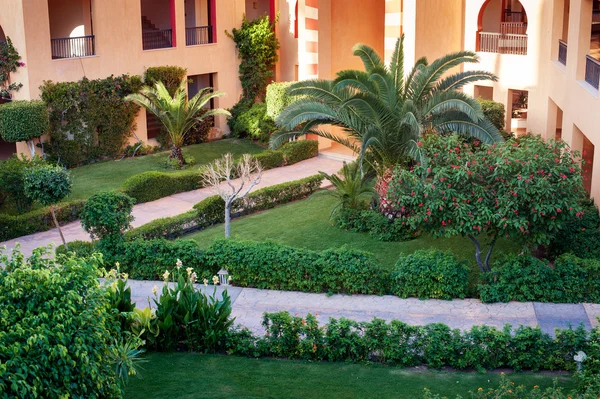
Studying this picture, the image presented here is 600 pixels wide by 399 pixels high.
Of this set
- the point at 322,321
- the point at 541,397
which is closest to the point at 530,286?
the point at 322,321

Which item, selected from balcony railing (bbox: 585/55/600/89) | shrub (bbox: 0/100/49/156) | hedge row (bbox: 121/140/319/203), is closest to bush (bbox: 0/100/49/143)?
shrub (bbox: 0/100/49/156)

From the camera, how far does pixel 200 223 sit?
20078 millimetres

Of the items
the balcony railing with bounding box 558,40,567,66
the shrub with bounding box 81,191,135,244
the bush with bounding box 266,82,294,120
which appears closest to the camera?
the shrub with bounding box 81,191,135,244

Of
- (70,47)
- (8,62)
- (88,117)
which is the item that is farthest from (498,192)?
(70,47)

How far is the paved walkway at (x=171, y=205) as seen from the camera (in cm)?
1962

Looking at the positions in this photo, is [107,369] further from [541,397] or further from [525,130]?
[525,130]

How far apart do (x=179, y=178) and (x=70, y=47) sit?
6.11 m

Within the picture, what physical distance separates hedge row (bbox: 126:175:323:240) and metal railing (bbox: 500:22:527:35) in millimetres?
8285

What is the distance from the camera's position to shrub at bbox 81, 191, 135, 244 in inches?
632

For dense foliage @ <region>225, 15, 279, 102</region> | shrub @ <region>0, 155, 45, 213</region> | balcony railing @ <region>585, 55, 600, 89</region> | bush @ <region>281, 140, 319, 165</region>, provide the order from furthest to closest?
dense foliage @ <region>225, 15, 279, 102</region>
bush @ <region>281, 140, 319, 165</region>
shrub @ <region>0, 155, 45, 213</region>
balcony railing @ <region>585, 55, 600, 89</region>

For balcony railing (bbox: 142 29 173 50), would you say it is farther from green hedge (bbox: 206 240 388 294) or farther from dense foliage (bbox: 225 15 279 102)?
green hedge (bbox: 206 240 388 294)

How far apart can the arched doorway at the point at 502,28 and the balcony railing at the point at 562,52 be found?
93.2 inches

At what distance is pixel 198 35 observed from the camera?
29.1m

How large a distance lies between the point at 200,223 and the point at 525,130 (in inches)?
451
